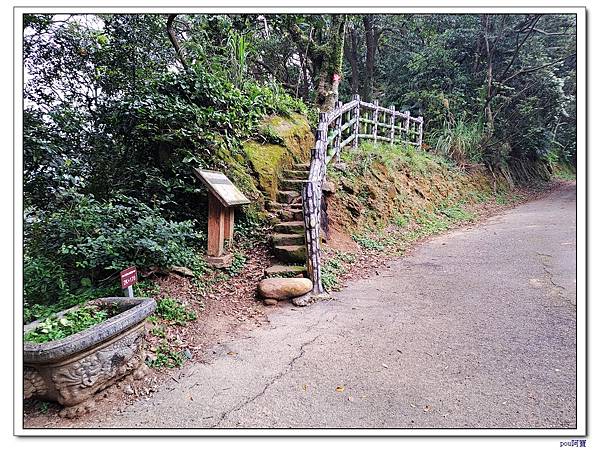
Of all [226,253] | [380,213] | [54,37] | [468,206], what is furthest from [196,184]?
[468,206]

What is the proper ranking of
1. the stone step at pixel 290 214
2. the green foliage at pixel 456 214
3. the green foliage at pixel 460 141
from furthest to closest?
the green foliage at pixel 460 141 → the green foliage at pixel 456 214 → the stone step at pixel 290 214

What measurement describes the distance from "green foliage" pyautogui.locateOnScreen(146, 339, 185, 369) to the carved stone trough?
0.83 ft

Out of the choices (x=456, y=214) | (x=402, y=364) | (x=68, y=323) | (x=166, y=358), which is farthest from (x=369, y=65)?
(x=68, y=323)

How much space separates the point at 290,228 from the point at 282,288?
1.03 m

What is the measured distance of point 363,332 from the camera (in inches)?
112

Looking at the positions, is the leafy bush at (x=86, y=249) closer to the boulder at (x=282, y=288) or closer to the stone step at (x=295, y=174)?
the boulder at (x=282, y=288)

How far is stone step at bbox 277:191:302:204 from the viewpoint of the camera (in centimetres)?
486

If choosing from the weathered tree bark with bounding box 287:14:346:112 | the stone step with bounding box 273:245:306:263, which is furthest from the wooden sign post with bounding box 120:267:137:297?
the weathered tree bark with bounding box 287:14:346:112

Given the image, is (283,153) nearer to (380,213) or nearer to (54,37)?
(380,213)

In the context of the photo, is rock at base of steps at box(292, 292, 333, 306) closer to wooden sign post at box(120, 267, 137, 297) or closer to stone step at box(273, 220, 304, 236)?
stone step at box(273, 220, 304, 236)

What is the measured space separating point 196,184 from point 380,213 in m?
3.39

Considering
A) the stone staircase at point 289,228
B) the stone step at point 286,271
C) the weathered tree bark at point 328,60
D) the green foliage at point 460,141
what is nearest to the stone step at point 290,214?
the stone staircase at point 289,228

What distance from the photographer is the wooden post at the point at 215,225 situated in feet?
12.1

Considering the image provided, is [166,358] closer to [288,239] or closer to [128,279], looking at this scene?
[128,279]
